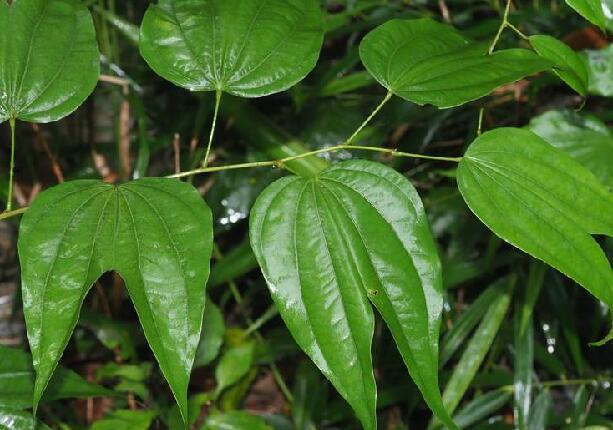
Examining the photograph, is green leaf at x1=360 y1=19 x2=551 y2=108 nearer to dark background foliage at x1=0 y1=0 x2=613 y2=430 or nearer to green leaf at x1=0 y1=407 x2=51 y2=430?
dark background foliage at x1=0 y1=0 x2=613 y2=430

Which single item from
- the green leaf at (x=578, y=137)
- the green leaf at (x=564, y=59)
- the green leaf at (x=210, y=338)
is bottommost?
the green leaf at (x=210, y=338)

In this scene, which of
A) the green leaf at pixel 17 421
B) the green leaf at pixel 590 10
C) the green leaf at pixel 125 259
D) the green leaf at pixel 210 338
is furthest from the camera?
the green leaf at pixel 210 338

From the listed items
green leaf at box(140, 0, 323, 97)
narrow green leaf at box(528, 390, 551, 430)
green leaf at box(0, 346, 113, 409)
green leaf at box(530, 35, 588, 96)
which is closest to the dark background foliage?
narrow green leaf at box(528, 390, 551, 430)

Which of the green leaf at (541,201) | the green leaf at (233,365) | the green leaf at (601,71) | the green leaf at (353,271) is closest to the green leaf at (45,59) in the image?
the green leaf at (353,271)

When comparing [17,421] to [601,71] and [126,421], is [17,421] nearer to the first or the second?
[126,421]

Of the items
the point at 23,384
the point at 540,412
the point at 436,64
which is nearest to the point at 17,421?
the point at 23,384

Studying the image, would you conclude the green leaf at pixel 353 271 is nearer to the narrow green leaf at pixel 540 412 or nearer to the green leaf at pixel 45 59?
the green leaf at pixel 45 59

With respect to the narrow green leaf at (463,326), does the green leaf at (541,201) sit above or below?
above

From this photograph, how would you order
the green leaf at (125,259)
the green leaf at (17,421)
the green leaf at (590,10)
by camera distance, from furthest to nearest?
the green leaf at (17,421) → the green leaf at (590,10) → the green leaf at (125,259)
